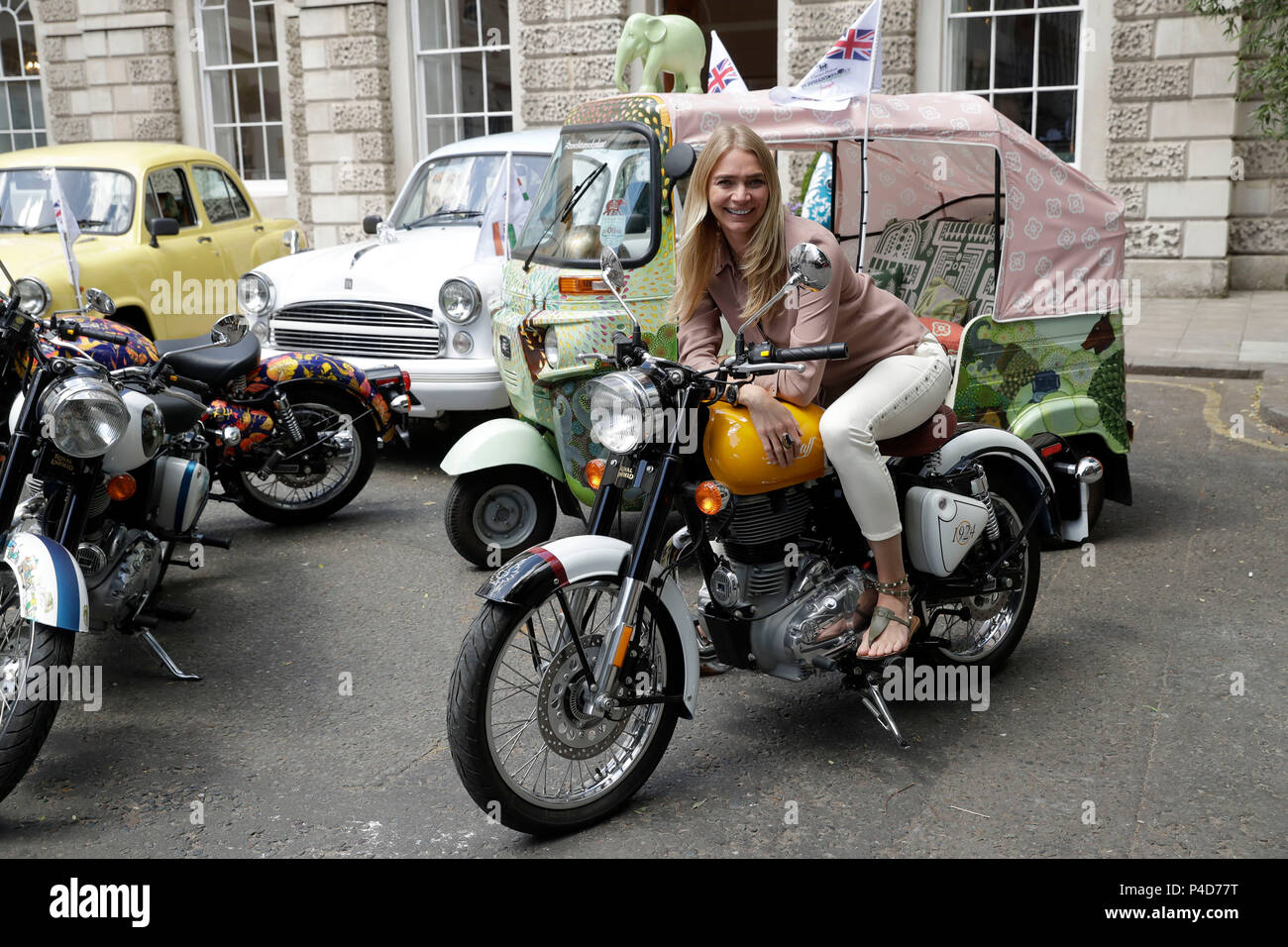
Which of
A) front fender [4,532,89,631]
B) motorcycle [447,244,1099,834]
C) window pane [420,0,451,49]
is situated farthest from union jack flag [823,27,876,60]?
window pane [420,0,451,49]

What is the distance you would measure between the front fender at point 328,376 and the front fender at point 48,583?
9.00 feet

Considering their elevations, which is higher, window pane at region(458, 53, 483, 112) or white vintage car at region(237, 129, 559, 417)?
window pane at region(458, 53, 483, 112)

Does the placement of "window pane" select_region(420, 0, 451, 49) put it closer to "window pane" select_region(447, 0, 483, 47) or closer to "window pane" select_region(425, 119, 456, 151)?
"window pane" select_region(447, 0, 483, 47)

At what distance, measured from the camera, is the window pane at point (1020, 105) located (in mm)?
14023

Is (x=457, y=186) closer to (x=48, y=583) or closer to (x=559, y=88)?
(x=48, y=583)

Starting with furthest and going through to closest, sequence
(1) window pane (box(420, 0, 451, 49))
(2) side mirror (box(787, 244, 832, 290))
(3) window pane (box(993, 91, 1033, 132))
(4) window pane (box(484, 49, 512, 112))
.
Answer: (1) window pane (box(420, 0, 451, 49)) → (4) window pane (box(484, 49, 512, 112)) → (3) window pane (box(993, 91, 1033, 132)) → (2) side mirror (box(787, 244, 832, 290))

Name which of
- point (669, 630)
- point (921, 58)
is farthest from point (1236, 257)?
point (669, 630)

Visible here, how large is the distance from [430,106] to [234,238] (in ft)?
22.2

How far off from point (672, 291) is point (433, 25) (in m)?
13.0

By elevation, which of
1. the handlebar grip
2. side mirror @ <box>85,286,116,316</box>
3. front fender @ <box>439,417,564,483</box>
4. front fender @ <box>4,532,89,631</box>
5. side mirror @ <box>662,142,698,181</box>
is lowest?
front fender @ <box>439,417,564,483</box>

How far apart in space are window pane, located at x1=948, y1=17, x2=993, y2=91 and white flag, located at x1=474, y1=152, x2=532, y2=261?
756 centimetres

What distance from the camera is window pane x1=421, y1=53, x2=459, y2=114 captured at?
670 inches

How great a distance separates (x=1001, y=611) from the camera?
4.54 meters
